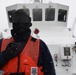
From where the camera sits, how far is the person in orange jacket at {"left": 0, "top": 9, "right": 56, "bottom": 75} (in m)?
3.11

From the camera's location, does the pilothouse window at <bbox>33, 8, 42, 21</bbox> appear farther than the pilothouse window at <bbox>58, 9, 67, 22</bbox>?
No

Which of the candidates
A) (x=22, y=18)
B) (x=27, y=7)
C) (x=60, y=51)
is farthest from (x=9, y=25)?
(x=22, y=18)

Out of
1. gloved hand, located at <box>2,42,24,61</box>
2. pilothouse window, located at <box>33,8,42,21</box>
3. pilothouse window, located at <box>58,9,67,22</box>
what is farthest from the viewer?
pilothouse window, located at <box>58,9,67,22</box>

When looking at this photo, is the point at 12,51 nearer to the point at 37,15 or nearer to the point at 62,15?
the point at 37,15

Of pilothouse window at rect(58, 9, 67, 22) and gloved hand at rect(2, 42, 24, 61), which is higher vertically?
gloved hand at rect(2, 42, 24, 61)

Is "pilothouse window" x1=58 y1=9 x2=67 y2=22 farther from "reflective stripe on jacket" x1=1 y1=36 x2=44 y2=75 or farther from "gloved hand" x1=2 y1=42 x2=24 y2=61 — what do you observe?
"gloved hand" x1=2 y1=42 x2=24 y2=61

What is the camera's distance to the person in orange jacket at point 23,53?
122 inches

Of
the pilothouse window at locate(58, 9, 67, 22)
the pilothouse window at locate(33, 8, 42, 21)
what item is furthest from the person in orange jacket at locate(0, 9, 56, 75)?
the pilothouse window at locate(58, 9, 67, 22)

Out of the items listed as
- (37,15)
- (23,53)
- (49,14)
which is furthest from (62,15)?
(23,53)

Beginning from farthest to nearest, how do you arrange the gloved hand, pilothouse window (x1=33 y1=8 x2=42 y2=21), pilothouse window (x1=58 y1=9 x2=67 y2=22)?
pilothouse window (x1=58 y1=9 x2=67 y2=22) → pilothouse window (x1=33 y1=8 x2=42 y2=21) → the gloved hand

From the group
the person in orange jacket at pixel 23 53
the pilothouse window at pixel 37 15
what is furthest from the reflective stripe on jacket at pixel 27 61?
the pilothouse window at pixel 37 15

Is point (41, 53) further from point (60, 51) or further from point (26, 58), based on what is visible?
point (60, 51)

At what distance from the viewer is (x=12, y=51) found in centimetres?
308

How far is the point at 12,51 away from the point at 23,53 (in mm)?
164
